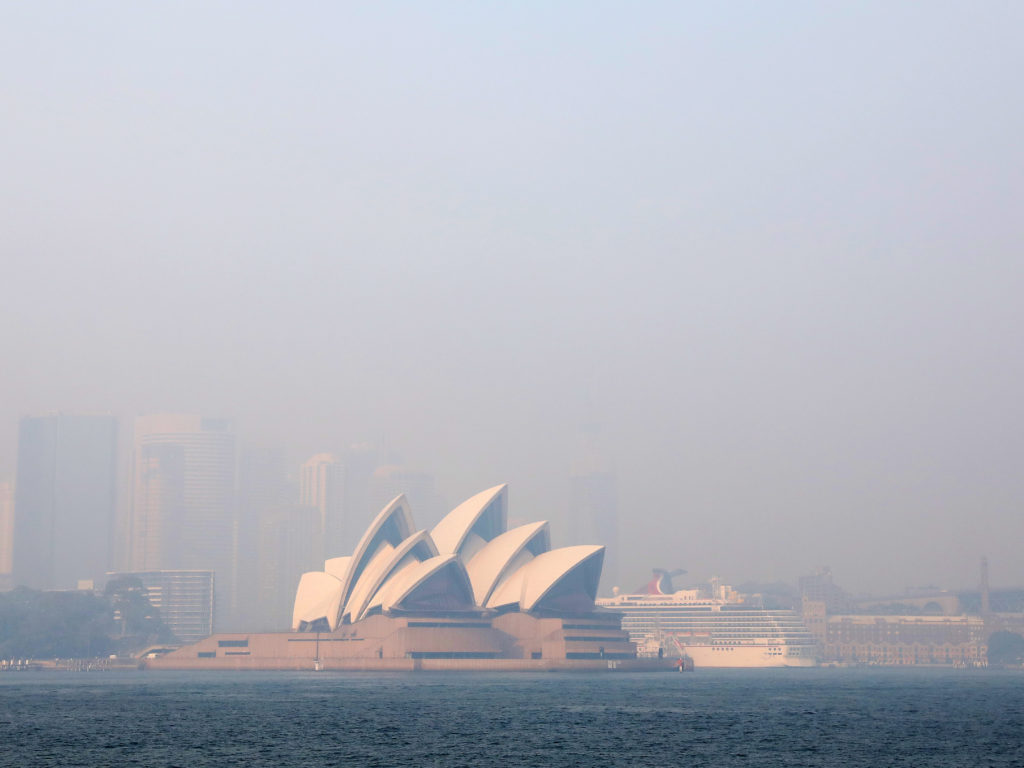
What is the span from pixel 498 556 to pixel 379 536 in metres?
11.3

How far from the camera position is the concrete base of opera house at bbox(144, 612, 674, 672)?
126 m

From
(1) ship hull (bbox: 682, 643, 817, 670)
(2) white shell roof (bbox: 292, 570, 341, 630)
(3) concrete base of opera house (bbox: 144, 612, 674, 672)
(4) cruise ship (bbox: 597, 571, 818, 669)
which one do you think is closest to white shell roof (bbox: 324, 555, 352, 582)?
(2) white shell roof (bbox: 292, 570, 341, 630)

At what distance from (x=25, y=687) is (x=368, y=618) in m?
31.5

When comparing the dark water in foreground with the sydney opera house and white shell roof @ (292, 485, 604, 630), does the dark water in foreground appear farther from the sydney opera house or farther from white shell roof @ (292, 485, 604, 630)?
white shell roof @ (292, 485, 604, 630)

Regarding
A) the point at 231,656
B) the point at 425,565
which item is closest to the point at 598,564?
the point at 425,565

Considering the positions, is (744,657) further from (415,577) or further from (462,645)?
(415,577)

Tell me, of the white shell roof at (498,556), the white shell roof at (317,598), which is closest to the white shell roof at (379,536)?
the white shell roof at (317,598)

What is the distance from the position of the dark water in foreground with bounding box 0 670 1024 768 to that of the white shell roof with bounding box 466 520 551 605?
2470 centimetres

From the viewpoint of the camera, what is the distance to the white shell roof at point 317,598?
445 ft

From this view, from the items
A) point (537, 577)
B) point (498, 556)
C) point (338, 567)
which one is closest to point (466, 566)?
point (498, 556)

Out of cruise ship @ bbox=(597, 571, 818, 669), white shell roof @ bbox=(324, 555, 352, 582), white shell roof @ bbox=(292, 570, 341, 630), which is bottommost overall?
cruise ship @ bbox=(597, 571, 818, 669)

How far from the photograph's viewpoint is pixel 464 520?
13125 cm

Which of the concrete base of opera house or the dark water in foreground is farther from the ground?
the concrete base of opera house

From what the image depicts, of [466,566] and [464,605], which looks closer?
[464,605]
